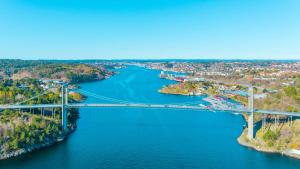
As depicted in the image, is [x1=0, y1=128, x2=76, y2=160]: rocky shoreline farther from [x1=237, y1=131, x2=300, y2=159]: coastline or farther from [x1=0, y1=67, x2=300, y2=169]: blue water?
[x1=237, y1=131, x2=300, y2=159]: coastline

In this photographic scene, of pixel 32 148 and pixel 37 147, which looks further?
pixel 37 147

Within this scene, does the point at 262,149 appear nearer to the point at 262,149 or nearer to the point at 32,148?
the point at 262,149

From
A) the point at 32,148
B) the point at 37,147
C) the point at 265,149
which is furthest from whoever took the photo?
the point at 265,149

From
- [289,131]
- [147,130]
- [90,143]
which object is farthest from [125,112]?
[289,131]

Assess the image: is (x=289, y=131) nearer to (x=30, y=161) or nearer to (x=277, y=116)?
(x=277, y=116)

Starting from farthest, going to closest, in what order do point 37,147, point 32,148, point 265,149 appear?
1. point 265,149
2. point 37,147
3. point 32,148

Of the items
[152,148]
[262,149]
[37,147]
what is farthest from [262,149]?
[37,147]

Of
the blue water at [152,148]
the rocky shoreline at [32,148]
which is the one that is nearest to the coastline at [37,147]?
the rocky shoreline at [32,148]

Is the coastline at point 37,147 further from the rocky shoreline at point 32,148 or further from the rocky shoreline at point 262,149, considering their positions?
the rocky shoreline at point 262,149
